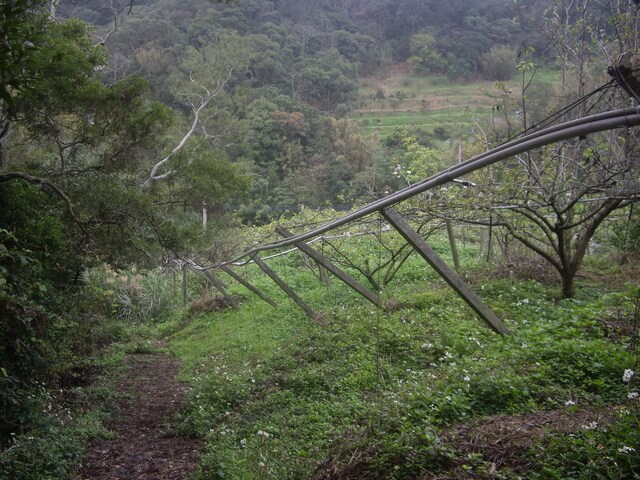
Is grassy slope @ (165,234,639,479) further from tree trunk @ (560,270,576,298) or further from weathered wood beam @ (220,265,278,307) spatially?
weathered wood beam @ (220,265,278,307)

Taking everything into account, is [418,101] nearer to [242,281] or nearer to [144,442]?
[242,281]

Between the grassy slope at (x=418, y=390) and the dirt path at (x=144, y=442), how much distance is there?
0.34 meters

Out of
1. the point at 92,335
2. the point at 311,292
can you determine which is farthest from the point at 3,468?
the point at 311,292

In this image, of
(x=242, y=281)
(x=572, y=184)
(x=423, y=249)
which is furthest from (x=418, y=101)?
(x=423, y=249)

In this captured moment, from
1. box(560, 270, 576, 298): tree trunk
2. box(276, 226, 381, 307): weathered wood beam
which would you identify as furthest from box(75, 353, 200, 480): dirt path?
box(560, 270, 576, 298): tree trunk

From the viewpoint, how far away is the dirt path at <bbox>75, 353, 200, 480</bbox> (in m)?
5.29

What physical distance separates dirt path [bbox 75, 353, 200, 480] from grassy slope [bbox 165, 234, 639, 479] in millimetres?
337

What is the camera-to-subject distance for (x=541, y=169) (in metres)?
6.48

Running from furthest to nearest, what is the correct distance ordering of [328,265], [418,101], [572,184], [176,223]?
[418,101] → [176,223] → [328,265] → [572,184]

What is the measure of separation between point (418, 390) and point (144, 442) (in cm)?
375

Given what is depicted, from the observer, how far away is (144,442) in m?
6.25

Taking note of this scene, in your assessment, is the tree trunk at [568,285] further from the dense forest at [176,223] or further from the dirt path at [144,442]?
the dirt path at [144,442]

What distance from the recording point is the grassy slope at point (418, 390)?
310 centimetres

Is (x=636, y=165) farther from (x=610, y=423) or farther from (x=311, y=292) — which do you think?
(x=311, y=292)
